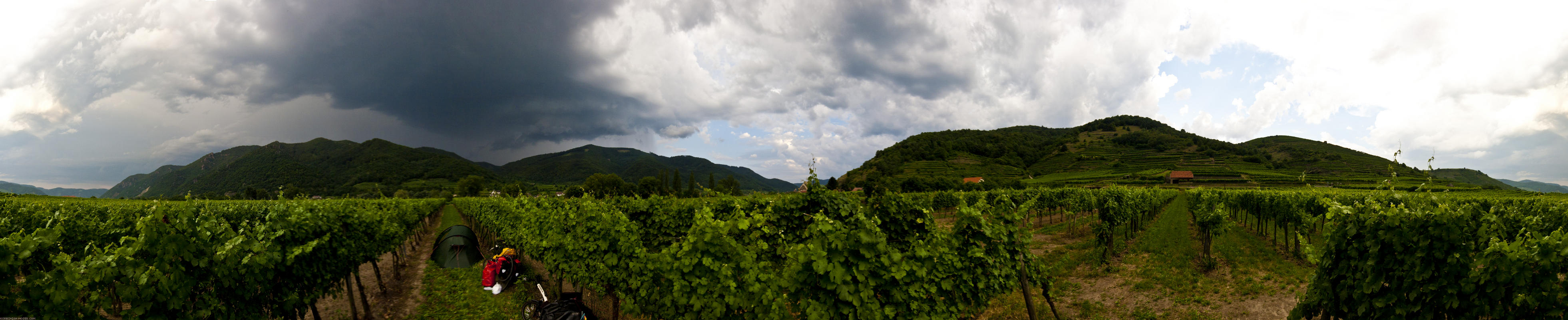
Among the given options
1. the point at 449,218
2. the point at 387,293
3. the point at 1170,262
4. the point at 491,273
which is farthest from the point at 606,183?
the point at 1170,262

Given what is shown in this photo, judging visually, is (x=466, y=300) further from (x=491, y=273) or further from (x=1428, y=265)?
(x=1428, y=265)

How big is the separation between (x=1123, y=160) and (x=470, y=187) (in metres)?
161

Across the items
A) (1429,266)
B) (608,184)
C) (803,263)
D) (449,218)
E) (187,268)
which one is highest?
(608,184)

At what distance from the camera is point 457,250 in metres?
17.9

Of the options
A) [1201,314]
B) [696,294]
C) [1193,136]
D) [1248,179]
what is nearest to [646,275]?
[696,294]

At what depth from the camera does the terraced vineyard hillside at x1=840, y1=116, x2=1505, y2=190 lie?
3563 inches

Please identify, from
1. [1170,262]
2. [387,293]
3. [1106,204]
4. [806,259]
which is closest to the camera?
[806,259]

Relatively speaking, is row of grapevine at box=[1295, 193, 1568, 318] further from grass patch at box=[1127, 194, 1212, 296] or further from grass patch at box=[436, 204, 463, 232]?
grass patch at box=[436, 204, 463, 232]

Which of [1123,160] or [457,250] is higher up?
[1123,160]

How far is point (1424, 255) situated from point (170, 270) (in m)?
13.3

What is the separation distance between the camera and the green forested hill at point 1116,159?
93.3 meters

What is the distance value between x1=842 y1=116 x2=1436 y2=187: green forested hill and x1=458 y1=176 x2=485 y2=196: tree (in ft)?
294

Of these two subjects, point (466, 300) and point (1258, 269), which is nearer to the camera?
point (466, 300)

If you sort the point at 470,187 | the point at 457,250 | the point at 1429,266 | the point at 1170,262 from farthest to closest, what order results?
the point at 470,187
the point at 457,250
the point at 1170,262
the point at 1429,266
